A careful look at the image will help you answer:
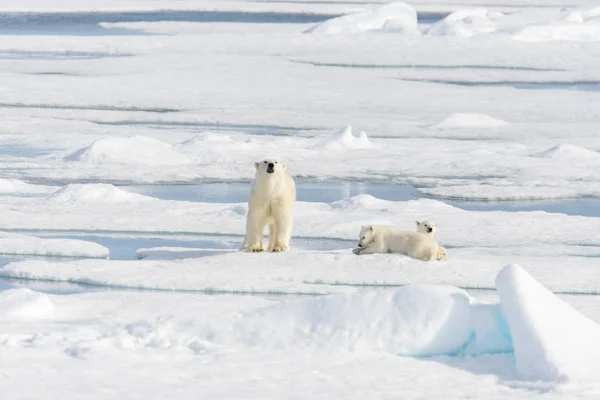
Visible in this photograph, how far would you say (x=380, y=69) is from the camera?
19.4m

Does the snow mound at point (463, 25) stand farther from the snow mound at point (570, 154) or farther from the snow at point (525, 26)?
the snow mound at point (570, 154)

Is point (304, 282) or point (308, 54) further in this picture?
point (308, 54)

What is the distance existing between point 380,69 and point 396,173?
31.4 ft

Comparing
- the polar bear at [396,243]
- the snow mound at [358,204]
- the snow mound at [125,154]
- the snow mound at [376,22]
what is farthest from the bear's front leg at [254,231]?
the snow mound at [376,22]

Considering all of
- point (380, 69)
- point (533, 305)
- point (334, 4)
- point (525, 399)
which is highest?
point (334, 4)

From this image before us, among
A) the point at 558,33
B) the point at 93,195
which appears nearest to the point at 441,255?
the point at 93,195

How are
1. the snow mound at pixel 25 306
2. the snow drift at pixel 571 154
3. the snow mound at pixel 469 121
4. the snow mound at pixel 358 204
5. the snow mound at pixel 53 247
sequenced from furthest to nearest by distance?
the snow mound at pixel 469 121
the snow drift at pixel 571 154
the snow mound at pixel 358 204
the snow mound at pixel 53 247
the snow mound at pixel 25 306

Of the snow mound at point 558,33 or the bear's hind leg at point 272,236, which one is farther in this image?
the snow mound at point 558,33

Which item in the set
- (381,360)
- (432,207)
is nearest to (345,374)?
(381,360)

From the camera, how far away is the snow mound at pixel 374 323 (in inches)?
161

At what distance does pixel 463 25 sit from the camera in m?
24.9

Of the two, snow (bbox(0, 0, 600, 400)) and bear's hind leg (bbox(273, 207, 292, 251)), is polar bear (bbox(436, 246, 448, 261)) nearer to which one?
snow (bbox(0, 0, 600, 400))

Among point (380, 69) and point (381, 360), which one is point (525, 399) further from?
point (380, 69)

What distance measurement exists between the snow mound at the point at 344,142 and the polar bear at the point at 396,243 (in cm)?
506
